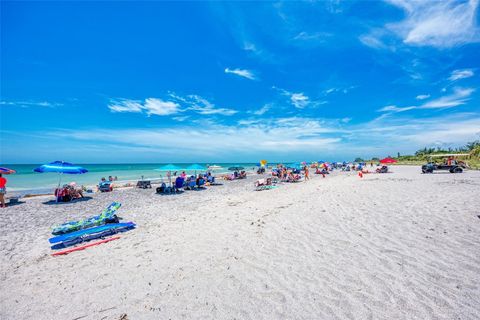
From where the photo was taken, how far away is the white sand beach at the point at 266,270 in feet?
9.50

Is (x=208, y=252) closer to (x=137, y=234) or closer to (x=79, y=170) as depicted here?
(x=137, y=234)

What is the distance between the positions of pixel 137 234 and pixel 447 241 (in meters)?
7.53

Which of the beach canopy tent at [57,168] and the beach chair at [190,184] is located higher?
the beach canopy tent at [57,168]

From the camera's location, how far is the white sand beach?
2.90m

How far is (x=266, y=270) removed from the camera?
3834mm

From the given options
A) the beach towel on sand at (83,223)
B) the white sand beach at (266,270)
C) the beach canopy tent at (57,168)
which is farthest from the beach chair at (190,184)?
the white sand beach at (266,270)

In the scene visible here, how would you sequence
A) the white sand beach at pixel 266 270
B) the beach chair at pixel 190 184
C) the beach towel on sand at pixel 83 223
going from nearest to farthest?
the white sand beach at pixel 266 270
the beach towel on sand at pixel 83 223
the beach chair at pixel 190 184

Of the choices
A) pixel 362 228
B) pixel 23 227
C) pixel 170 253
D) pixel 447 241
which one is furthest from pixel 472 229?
pixel 23 227

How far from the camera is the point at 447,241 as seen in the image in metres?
4.57

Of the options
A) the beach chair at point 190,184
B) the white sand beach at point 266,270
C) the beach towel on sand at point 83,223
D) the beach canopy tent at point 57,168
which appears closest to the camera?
the white sand beach at point 266,270

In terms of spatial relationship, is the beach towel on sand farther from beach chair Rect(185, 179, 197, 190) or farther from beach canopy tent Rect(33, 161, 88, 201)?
beach chair Rect(185, 179, 197, 190)

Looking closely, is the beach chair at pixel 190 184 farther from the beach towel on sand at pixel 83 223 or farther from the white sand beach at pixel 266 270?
the white sand beach at pixel 266 270

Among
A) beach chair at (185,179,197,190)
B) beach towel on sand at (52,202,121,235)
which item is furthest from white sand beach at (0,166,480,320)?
beach chair at (185,179,197,190)

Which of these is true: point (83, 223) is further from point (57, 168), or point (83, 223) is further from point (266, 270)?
point (57, 168)
